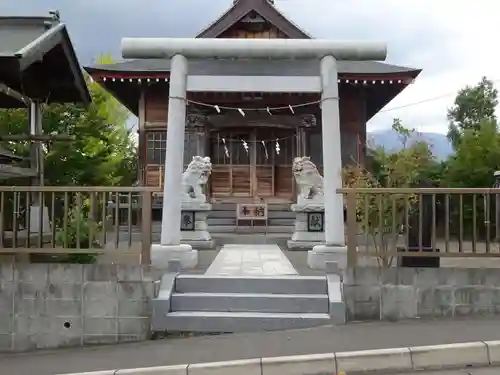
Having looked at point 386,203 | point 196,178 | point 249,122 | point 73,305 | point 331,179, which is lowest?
point 73,305

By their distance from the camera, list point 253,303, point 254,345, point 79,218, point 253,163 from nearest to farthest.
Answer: point 254,345, point 253,303, point 79,218, point 253,163

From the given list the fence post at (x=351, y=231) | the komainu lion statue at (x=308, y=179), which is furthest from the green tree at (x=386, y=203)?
the komainu lion statue at (x=308, y=179)

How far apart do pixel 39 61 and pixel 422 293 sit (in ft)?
24.0

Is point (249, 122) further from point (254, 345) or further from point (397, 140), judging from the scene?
point (254, 345)

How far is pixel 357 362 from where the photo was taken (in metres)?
5.15

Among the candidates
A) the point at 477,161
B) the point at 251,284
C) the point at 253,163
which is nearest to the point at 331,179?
the point at 251,284

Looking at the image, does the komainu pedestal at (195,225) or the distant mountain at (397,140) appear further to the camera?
the distant mountain at (397,140)

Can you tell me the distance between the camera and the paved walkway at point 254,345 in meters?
5.49

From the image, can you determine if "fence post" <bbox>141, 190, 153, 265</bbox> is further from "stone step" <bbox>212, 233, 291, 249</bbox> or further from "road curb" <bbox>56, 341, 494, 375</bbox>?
"stone step" <bbox>212, 233, 291, 249</bbox>

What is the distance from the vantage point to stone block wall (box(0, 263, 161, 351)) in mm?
6586

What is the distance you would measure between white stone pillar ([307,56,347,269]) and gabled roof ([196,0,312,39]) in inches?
407

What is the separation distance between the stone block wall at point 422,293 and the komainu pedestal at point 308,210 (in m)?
5.61

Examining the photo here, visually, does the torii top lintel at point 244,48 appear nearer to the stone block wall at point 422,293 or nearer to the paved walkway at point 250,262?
the paved walkway at point 250,262

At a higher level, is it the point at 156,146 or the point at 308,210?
the point at 156,146
